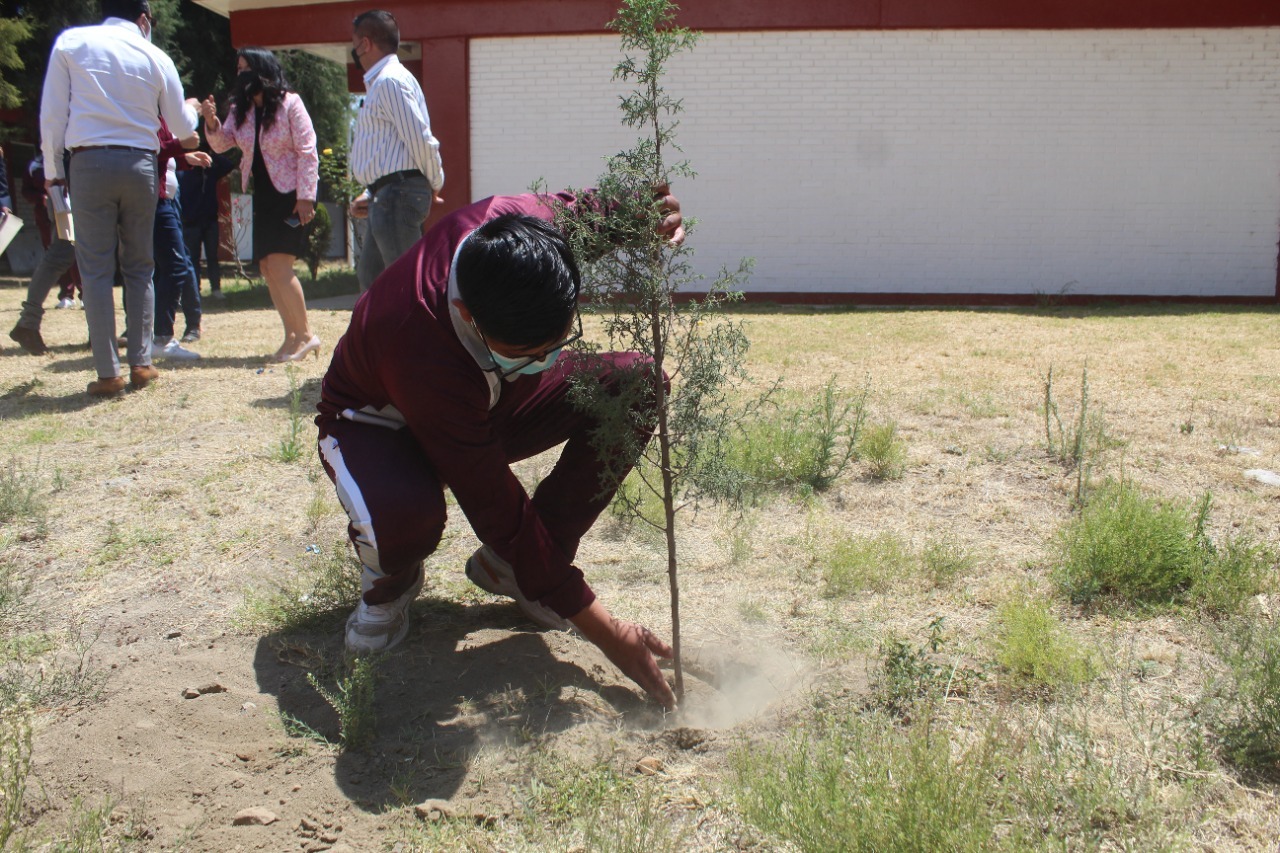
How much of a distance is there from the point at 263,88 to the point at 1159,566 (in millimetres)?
5545

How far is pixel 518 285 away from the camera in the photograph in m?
2.15

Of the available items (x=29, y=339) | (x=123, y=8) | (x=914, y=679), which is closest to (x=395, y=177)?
(x=123, y=8)

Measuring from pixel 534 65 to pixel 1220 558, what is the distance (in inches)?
380

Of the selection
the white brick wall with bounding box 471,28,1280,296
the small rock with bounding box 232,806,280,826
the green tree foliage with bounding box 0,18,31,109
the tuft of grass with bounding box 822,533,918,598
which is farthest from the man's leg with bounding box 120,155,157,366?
the green tree foliage with bounding box 0,18,31,109

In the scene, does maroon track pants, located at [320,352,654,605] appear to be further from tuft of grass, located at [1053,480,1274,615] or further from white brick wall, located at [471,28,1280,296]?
white brick wall, located at [471,28,1280,296]

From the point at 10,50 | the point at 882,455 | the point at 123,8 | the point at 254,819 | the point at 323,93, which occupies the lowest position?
the point at 254,819

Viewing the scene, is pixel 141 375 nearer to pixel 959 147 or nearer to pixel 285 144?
pixel 285 144

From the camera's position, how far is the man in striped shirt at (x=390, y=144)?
5.06 meters

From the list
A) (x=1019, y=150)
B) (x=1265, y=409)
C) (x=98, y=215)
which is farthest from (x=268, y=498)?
(x=1019, y=150)

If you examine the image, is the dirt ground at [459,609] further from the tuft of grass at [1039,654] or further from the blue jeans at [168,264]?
the blue jeans at [168,264]

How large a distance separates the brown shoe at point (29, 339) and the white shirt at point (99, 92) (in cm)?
208

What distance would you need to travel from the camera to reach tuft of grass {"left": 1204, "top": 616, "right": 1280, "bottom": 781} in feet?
7.23

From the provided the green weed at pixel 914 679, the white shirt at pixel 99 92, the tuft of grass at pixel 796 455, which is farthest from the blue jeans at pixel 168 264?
the green weed at pixel 914 679

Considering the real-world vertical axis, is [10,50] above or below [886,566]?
above
